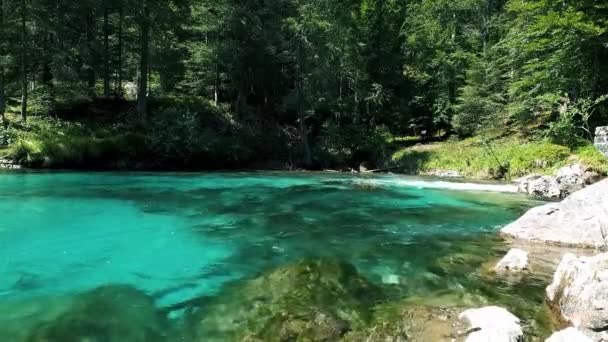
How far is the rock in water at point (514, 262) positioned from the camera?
852cm

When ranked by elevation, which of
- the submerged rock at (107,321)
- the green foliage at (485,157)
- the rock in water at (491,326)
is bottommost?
the submerged rock at (107,321)

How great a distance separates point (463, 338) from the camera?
223 inches

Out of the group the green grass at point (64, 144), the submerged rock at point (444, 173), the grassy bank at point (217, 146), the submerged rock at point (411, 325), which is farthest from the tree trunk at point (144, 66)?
the submerged rock at point (411, 325)

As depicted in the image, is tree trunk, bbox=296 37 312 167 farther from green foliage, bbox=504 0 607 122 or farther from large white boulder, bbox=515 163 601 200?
large white boulder, bbox=515 163 601 200

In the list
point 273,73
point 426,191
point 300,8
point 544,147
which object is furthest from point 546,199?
point 273,73

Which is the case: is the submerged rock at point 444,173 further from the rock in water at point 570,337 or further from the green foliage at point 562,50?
the rock in water at point 570,337

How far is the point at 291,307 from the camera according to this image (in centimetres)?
676

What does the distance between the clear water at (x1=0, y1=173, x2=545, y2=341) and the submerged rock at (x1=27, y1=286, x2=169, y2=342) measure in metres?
0.42

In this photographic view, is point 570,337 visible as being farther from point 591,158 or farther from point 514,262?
point 591,158

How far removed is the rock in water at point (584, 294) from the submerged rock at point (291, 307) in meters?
2.61

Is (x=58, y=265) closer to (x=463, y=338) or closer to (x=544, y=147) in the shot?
(x=463, y=338)

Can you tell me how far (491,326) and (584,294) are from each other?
5.05ft

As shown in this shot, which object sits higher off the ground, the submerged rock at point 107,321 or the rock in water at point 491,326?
the rock in water at point 491,326

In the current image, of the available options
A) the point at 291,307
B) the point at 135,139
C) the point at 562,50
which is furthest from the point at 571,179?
the point at 135,139
